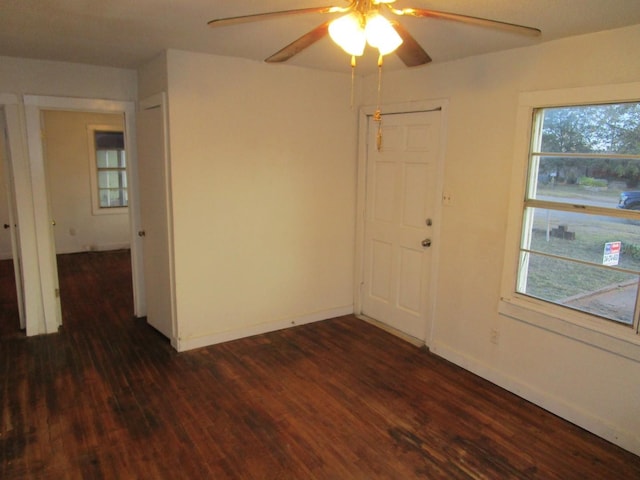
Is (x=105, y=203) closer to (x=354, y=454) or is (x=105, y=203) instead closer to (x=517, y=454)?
(x=354, y=454)

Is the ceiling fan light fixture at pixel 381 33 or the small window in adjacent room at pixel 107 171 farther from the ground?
the ceiling fan light fixture at pixel 381 33

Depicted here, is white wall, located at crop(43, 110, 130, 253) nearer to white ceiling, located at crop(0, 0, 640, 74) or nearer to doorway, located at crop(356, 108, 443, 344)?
white ceiling, located at crop(0, 0, 640, 74)

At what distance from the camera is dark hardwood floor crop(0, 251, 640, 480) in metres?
2.38

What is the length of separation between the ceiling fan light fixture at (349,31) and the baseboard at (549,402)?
8.20 feet

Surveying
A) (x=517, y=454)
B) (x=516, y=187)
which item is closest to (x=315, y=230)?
(x=516, y=187)

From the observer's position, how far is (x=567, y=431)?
272 centimetres

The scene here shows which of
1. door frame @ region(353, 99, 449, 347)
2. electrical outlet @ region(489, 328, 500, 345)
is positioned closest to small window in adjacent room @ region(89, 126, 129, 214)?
door frame @ region(353, 99, 449, 347)

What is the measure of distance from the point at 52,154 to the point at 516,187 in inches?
258

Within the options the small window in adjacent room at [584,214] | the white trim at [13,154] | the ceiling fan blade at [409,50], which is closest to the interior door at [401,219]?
the small window in adjacent room at [584,214]

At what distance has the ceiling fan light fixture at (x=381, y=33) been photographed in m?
1.63

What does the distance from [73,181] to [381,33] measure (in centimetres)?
663

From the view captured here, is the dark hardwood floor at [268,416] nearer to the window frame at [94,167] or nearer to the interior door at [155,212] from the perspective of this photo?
the interior door at [155,212]

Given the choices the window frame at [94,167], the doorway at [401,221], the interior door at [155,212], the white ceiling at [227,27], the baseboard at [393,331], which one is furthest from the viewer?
the window frame at [94,167]

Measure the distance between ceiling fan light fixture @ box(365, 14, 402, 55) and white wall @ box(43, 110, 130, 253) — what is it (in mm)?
6045
